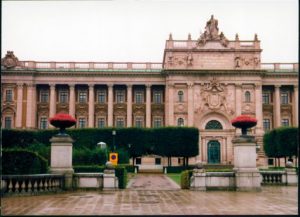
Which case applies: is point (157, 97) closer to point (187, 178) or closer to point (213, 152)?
point (213, 152)

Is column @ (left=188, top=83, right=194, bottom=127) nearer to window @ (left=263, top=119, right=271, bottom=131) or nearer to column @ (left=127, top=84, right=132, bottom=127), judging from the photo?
column @ (left=127, top=84, right=132, bottom=127)

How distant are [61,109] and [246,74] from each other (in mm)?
32055

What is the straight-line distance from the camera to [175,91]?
68.6 metres

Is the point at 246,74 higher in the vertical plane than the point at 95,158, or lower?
higher

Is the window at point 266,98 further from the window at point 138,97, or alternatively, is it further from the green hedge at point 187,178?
the green hedge at point 187,178

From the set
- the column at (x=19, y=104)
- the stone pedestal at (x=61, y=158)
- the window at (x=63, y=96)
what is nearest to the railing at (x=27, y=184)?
the stone pedestal at (x=61, y=158)

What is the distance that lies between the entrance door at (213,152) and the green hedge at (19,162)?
163 feet

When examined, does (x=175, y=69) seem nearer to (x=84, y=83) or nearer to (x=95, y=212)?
(x=84, y=83)

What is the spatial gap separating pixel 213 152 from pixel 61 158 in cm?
4968

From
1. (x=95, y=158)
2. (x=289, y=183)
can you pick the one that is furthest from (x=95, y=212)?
(x=95, y=158)

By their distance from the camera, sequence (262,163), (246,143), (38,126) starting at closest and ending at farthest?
1. (246,143)
2. (262,163)
3. (38,126)

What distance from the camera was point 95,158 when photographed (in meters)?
38.2

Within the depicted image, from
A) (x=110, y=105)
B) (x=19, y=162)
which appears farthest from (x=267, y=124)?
(x=19, y=162)

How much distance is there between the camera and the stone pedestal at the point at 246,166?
20.6 meters
